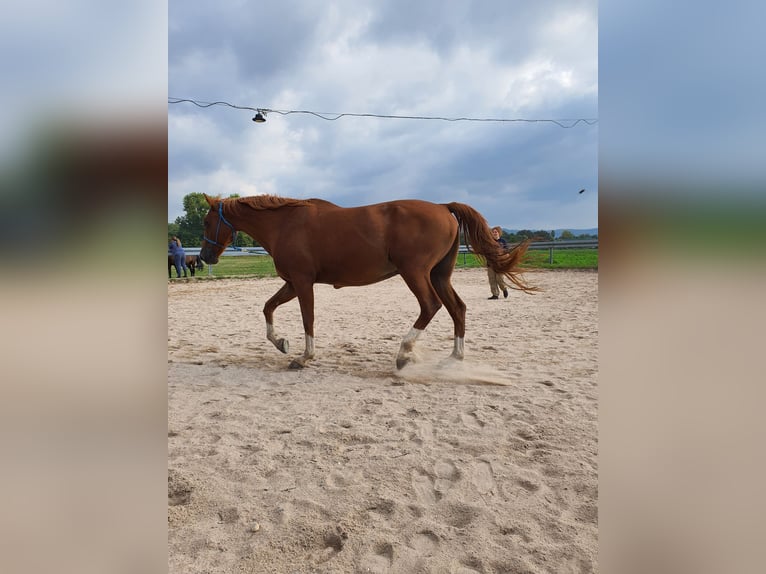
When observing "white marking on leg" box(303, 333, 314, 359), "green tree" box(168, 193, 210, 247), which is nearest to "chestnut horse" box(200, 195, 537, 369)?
"white marking on leg" box(303, 333, 314, 359)

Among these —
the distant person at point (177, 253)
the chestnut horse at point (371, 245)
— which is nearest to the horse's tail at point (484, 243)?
the chestnut horse at point (371, 245)

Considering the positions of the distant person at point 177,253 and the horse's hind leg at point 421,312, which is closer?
the horse's hind leg at point 421,312

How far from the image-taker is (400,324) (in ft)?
21.7

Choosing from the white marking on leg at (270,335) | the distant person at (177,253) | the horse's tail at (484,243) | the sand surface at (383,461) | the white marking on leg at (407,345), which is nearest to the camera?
the sand surface at (383,461)

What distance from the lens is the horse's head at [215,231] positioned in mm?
4504

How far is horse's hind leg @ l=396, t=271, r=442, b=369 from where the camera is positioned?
3.96 m

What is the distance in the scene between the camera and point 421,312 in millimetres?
3980

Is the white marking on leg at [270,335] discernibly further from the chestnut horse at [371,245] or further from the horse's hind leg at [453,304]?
the horse's hind leg at [453,304]

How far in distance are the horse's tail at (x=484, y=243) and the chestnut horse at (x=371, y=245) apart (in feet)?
0.03

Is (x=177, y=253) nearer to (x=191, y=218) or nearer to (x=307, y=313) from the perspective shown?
(x=307, y=313)

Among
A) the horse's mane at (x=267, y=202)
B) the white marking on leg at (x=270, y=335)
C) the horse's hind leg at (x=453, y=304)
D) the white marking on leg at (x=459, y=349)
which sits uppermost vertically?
the horse's mane at (x=267, y=202)
